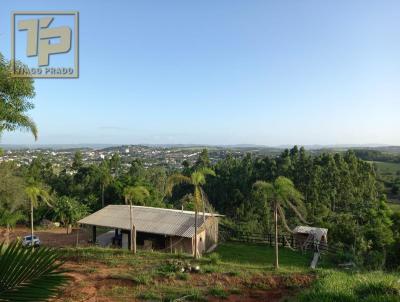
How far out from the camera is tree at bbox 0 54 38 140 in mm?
8039

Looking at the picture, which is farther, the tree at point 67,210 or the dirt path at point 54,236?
the tree at point 67,210

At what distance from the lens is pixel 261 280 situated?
1091cm

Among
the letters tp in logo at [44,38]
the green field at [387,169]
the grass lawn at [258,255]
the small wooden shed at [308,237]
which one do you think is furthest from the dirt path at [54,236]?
the green field at [387,169]

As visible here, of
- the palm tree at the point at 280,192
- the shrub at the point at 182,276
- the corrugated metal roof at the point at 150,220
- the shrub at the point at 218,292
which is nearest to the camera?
the shrub at the point at 218,292

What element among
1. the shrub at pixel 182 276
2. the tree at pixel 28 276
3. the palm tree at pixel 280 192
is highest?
the tree at pixel 28 276

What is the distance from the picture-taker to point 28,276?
1.83 metres

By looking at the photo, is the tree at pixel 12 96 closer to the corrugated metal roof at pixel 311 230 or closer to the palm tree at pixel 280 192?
the palm tree at pixel 280 192

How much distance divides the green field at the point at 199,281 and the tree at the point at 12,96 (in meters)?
3.82

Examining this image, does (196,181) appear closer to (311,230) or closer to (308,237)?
(308,237)

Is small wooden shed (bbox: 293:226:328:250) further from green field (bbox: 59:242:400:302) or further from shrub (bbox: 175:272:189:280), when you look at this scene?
shrub (bbox: 175:272:189:280)

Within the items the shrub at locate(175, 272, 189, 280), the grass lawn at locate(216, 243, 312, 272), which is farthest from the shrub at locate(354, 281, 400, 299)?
the grass lawn at locate(216, 243, 312, 272)

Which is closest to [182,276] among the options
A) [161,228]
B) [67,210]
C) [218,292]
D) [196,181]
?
[218,292]

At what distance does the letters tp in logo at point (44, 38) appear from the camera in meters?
9.97

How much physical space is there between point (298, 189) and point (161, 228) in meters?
21.0
